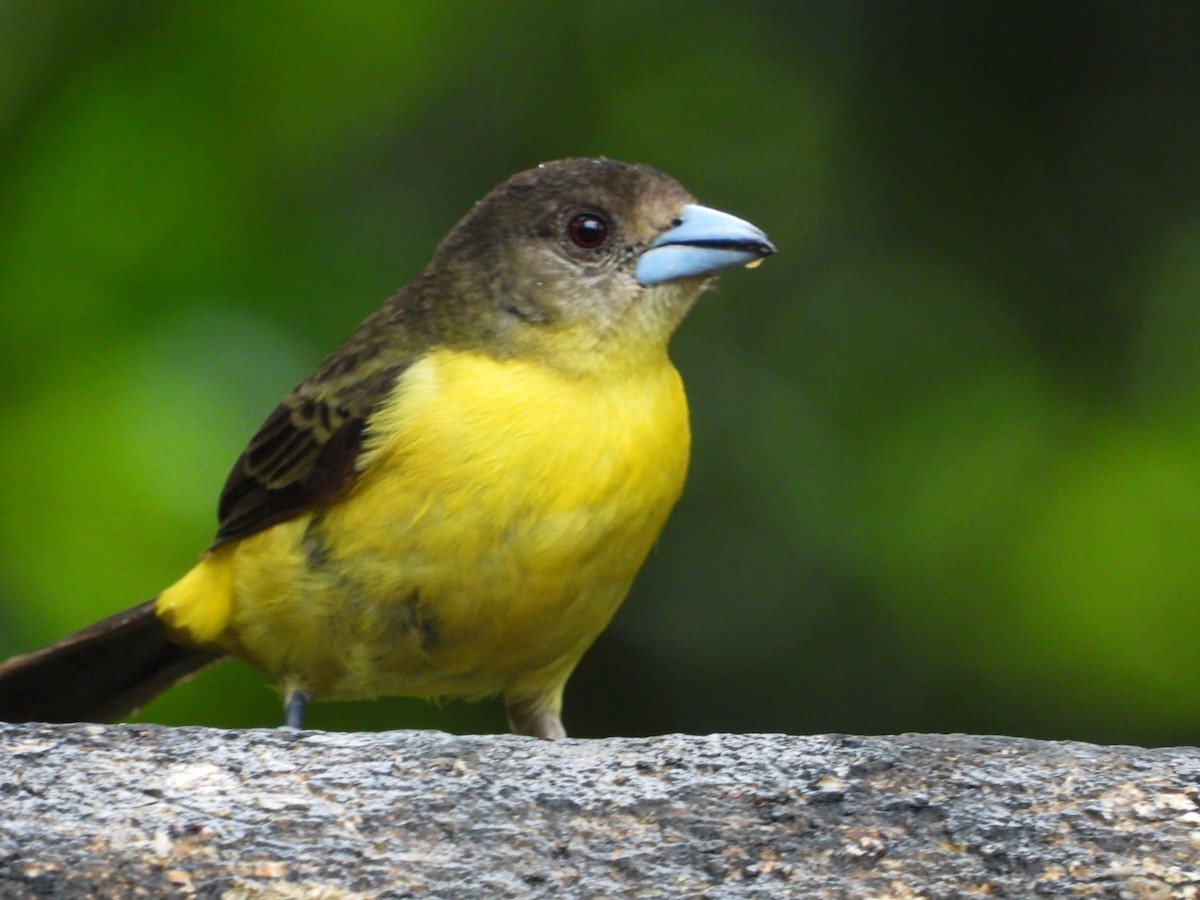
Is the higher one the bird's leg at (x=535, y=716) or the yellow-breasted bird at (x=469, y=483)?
the yellow-breasted bird at (x=469, y=483)

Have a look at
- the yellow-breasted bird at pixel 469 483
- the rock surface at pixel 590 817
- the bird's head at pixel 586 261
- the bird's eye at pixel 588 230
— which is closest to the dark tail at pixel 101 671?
the yellow-breasted bird at pixel 469 483

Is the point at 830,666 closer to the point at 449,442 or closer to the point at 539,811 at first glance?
the point at 449,442

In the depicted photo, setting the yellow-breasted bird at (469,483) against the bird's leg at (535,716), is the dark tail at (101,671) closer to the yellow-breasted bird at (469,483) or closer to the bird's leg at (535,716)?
the yellow-breasted bird at (469,483)

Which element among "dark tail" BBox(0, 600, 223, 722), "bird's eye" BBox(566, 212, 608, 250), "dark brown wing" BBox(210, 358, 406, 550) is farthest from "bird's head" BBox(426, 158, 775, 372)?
"dark tail" BBox(0, 600, 223, 722)

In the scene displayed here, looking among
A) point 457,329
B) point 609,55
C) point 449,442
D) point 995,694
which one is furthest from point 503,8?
point 995,694

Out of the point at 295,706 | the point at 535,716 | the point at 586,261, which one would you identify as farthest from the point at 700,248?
the point at 295,706

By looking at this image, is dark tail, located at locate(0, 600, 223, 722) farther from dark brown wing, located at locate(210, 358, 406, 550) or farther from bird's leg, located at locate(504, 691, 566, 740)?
bird's leg, located at locate(504, 691, 566, 740)

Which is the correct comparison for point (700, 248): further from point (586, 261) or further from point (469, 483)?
point (469, 483)
